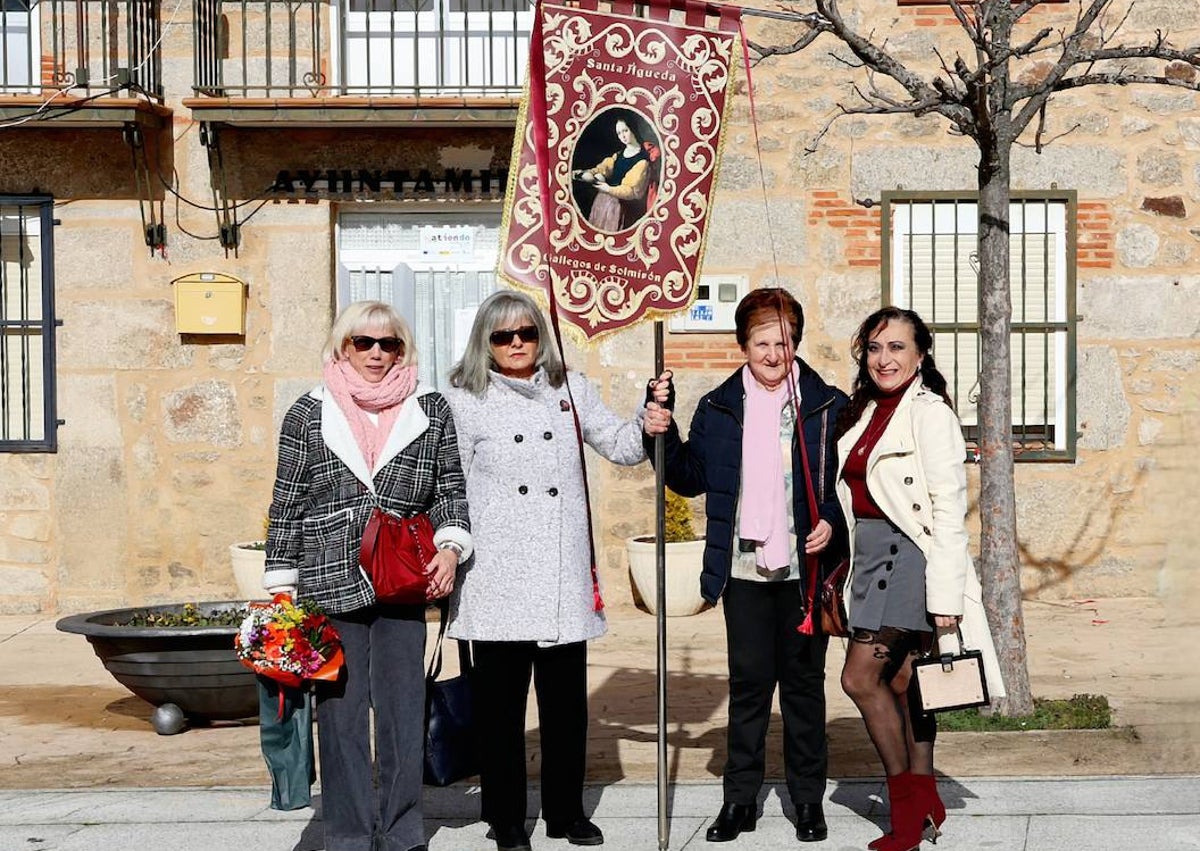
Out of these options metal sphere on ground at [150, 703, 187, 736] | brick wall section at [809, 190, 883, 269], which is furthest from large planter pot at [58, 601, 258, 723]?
brick wall section at [809, 190, 883, 269]

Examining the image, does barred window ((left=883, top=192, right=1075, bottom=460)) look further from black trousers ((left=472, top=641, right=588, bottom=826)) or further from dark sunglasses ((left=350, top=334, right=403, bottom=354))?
dark sunglasses ((left=350, top=334, right=403, bottom=354))

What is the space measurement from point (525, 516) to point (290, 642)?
2.75ft

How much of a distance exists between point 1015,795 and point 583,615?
5.69 ft

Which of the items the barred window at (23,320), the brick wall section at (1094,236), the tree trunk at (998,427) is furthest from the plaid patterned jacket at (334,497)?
the brick wall section at (1094,236)

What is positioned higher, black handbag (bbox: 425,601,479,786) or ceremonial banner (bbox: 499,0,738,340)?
ceremonial banner (bbox: 499,0,738,340)

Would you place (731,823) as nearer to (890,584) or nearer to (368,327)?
(890,584)

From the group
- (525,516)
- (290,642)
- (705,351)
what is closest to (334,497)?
(290,642)

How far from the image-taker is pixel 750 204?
37.1 feet

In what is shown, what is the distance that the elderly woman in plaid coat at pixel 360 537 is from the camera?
525 centimetres

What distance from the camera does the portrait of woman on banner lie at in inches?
216

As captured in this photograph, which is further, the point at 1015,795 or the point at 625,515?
the point at 625,515

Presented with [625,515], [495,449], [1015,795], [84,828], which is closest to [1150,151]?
[625,515]

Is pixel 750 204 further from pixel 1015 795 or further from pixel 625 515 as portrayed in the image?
pixel 1015 795

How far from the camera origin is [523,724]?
5547 mm
